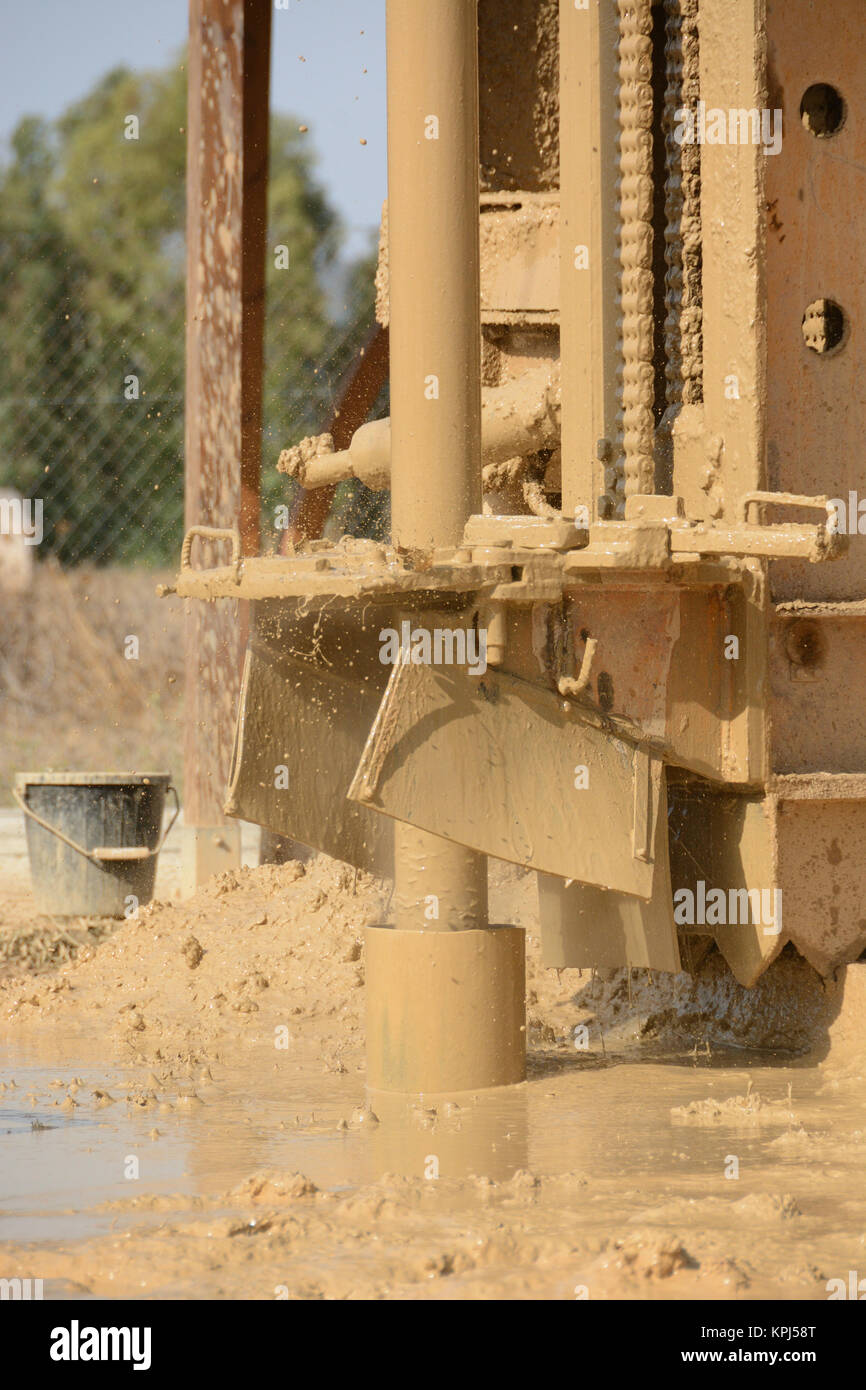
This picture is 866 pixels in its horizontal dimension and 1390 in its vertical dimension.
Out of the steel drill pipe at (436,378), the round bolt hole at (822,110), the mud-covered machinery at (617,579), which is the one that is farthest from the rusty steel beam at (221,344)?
the round bolt hole at (822,110)

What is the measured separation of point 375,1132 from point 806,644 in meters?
1.90

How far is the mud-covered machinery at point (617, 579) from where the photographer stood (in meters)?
4.78

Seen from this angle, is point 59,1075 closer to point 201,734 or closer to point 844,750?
point 844,750

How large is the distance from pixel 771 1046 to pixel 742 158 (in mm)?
2669

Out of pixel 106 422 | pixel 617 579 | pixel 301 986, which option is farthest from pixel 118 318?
pixel 617 579

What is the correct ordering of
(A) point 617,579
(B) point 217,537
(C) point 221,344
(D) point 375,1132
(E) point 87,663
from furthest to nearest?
1. (E) point 87,663
2. (C) point 221,344
3. (B) point 217,537
4. (A) point 617,579
5. (D) point 375,1132

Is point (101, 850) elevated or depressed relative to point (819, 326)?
depressed

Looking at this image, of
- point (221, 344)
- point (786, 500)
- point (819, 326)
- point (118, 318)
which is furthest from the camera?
point (118, 318)

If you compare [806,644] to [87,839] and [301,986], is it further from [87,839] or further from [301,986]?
[87,839]

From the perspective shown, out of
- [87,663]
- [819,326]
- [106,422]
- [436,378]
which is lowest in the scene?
[436,378]

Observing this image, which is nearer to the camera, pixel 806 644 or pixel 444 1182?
pixel 444 1182

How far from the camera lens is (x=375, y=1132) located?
4.48 metres

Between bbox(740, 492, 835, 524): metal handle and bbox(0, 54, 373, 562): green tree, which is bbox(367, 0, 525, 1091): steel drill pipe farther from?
bbox(0, 54, 373, 562): green tree

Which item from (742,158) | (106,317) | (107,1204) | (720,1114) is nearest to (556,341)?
(742,158)
